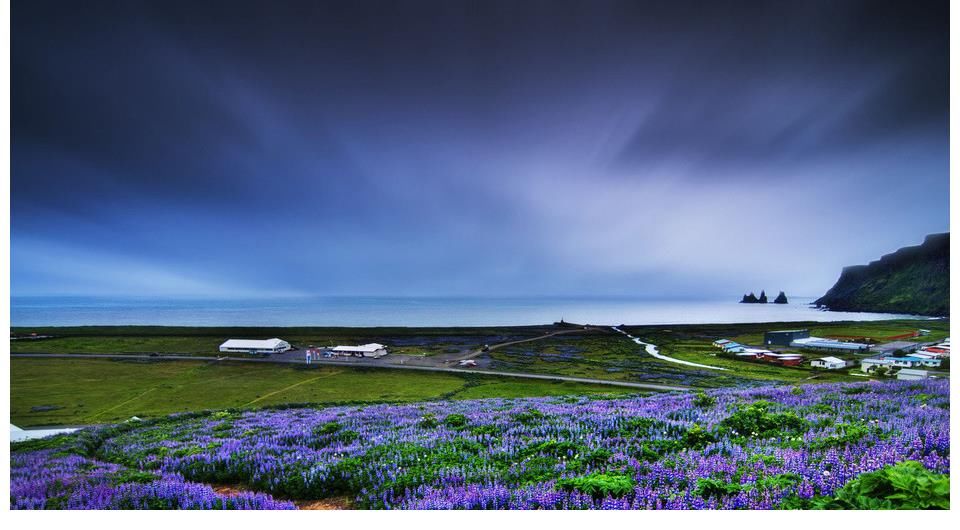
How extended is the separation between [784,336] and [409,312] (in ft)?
30.7

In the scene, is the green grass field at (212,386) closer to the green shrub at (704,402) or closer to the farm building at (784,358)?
the farm building at (784,358)

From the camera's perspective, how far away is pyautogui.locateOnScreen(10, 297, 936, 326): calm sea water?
9734 millimetres

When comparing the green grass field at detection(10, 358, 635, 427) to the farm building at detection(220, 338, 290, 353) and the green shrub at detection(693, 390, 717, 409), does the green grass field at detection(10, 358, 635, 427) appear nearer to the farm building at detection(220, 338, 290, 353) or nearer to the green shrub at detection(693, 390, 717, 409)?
the farm building at detection(220, 338, 290, 353)

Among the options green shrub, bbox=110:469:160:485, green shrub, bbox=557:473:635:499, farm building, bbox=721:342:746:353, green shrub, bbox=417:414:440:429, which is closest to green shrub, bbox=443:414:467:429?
green shrub, bbox=417:414:440:429

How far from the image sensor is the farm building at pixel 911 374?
7977 mm

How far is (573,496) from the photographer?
11.2 ft

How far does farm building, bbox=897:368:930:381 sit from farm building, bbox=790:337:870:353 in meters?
1.02

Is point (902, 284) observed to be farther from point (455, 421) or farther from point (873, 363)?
point (455, 421)

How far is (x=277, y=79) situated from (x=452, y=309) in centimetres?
687

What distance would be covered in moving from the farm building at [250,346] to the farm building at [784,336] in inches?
465

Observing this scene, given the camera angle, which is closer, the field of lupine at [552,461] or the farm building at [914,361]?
the field of lupine at [552,461]

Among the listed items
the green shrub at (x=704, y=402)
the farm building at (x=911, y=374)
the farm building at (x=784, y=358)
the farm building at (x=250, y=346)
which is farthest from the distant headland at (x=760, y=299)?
the farm building at (x=250, y=346)

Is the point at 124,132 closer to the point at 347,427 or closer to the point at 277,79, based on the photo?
the point at 277,79
